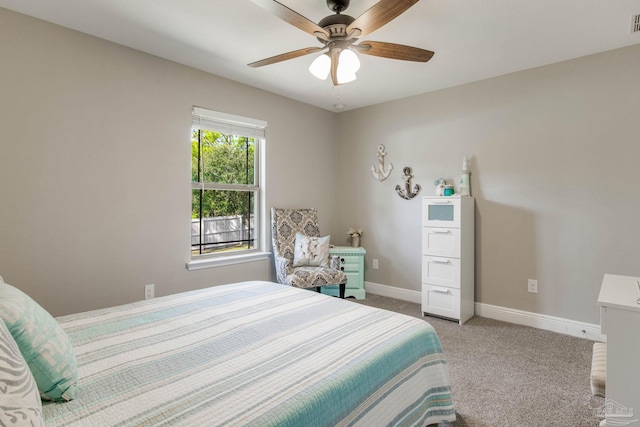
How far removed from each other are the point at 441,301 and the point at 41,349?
3177 millimetres

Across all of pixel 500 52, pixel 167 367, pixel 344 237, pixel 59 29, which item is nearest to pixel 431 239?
pixel 344 237

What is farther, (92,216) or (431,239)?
(431,239)

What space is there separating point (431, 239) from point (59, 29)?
11.9 ft

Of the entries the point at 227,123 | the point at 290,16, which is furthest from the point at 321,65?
the point at 227,123

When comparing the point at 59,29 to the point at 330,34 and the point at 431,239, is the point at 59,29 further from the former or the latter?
the point at 431,239

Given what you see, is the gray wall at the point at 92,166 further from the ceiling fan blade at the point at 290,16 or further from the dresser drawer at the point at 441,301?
the dresser drawer at the point at 441,301

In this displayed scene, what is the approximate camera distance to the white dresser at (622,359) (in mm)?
1338

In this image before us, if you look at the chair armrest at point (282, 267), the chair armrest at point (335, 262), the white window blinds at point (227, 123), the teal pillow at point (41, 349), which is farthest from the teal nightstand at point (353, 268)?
the teal pillow at point (41, 349)

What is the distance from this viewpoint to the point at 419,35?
2461 millimetres

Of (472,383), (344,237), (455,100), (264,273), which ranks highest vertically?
(455,100)

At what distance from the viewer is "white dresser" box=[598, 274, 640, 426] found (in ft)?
4.39

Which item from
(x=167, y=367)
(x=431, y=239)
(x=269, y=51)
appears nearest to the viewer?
(x=167, y=367)

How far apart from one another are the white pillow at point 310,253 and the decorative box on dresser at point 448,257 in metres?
1.09

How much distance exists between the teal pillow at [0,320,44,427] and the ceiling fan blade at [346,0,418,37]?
184cm
